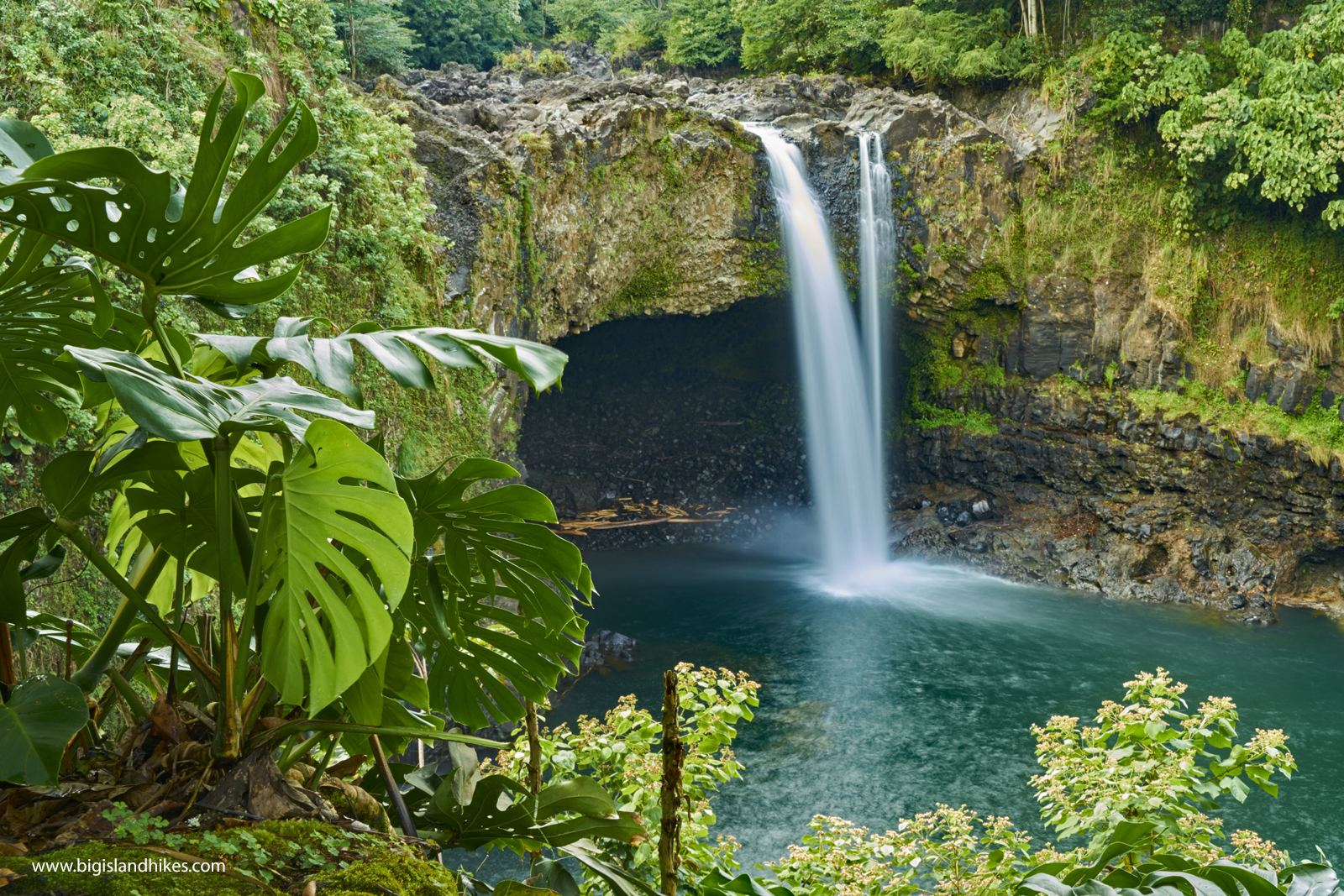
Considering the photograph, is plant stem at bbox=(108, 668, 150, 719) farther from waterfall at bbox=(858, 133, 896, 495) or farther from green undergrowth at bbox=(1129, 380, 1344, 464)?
green undergrowth at bbox=(1129, 380, 1344, 464)

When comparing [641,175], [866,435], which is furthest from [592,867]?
[866,435]

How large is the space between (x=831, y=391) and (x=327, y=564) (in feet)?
35.2

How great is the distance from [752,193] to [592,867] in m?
9.42

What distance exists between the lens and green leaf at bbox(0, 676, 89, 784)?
36.5 inches

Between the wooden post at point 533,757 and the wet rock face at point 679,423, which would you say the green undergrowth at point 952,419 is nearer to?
the wet rock face at point 679,423

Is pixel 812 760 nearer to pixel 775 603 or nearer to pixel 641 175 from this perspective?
pixel 775 603

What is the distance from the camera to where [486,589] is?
4.60 feet

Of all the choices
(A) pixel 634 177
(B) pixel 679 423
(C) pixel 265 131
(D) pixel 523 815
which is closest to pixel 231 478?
(D) pixel 523 815

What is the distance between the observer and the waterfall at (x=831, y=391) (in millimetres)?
10148

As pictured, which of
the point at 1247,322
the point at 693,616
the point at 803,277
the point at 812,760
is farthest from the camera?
the point at 803,277

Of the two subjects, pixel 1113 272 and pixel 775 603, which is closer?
pixel 775 603

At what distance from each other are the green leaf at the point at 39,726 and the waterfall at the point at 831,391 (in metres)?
9.31

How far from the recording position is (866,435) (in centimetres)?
1164

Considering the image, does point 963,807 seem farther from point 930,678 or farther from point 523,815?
point 930,678
